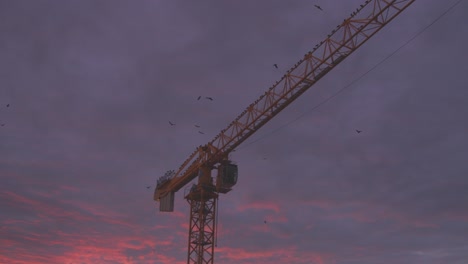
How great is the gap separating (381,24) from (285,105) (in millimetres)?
15752

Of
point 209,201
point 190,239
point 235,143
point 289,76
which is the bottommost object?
point 190,239

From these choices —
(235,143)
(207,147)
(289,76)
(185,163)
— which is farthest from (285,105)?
(185,163)

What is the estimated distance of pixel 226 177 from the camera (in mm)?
75625

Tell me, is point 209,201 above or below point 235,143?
below

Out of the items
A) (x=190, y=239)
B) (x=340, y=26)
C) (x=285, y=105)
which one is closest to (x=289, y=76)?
(x=285, y=105)

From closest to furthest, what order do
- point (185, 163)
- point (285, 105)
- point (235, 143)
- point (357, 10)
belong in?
point (357, 10) < point (285, 105) < point (235, 143) < point (185, 163)

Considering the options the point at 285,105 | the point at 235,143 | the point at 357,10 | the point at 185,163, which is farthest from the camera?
the point at 185,163

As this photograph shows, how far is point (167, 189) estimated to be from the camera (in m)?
87.2

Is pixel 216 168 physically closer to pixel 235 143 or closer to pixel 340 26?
pixel 235 143

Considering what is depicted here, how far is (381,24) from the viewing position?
200 ft

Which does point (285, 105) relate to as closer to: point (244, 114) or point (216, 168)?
point (244, 114)

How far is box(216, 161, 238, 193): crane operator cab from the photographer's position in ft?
248

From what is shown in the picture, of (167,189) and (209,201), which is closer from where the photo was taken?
(209,201)

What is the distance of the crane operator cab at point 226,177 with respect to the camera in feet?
248
